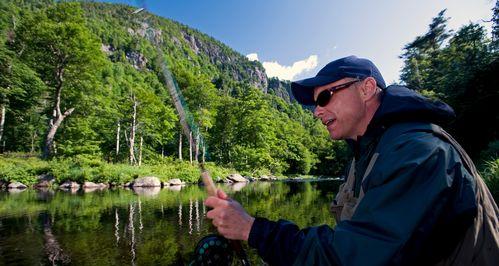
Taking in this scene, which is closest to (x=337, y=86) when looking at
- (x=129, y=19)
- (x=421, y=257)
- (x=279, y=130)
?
(x=421, y=257)

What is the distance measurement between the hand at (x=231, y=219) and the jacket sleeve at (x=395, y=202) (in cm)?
38

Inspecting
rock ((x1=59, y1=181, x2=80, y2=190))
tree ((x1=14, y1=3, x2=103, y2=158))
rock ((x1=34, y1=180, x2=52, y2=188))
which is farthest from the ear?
tree ((x1=14, y1=3, x2=103, y2=158))

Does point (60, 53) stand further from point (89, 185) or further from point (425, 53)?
point (425, 53)

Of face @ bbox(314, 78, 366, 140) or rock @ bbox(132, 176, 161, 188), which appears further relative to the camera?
rock @ bbox(132, 176, 161, 188)

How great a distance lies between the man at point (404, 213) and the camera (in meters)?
1.11

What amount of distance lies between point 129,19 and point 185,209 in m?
13.7

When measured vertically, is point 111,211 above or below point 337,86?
below

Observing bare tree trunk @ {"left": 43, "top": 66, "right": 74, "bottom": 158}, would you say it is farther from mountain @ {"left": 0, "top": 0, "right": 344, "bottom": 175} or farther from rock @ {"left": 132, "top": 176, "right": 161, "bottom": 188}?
rock @ {"left": 132, "top": 176, "right": 161, "bottom": 188}

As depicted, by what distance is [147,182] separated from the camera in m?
30.1

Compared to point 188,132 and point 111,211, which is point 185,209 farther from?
point 188,132

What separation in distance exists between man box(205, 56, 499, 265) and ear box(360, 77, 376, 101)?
0.65ft

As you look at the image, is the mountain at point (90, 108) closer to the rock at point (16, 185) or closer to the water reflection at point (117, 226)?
the water reflection at point (117, 226)

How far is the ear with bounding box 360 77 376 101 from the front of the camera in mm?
1790

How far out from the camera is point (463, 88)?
63.0 ft
